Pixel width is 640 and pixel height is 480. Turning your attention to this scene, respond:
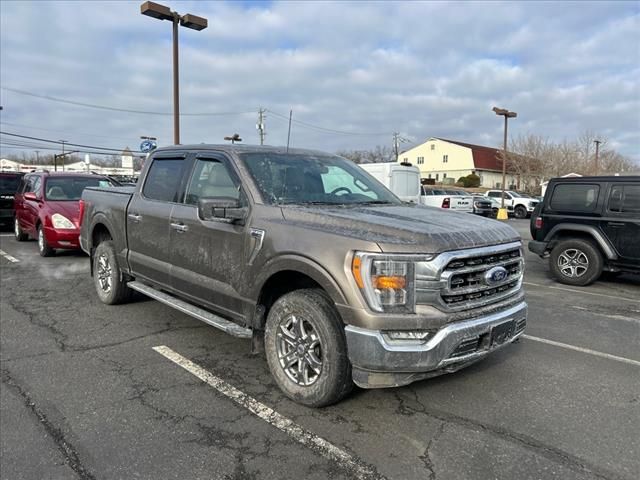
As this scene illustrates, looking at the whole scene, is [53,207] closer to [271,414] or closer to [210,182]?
[210,182]

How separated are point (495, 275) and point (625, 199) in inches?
228

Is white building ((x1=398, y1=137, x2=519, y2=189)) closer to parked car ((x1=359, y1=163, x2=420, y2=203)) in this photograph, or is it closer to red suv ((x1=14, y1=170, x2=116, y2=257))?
parked car ((x1=359, y1=163, x2=420, y2=203))

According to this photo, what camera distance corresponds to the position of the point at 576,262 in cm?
832

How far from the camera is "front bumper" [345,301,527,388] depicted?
2.98 m

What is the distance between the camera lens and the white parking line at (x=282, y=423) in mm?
2771

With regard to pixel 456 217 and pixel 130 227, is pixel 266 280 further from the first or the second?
pixel 130 227

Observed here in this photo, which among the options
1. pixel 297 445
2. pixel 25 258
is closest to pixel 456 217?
pixel 297 445

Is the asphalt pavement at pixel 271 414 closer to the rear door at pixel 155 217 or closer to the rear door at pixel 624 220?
the rear door at pixel 155 217

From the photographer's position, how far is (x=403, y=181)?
18688mm

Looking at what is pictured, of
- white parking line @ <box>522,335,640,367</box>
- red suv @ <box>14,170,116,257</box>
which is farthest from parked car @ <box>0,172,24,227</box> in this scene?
white parking line @ <box>522,335,640,367</box>

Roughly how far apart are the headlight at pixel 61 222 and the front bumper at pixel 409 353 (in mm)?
8471

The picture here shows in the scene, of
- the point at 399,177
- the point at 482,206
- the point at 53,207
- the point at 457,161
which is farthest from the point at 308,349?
the point at 457,161

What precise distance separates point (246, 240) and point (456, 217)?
168cm

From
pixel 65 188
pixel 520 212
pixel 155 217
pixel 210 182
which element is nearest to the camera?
pixel 210 182
